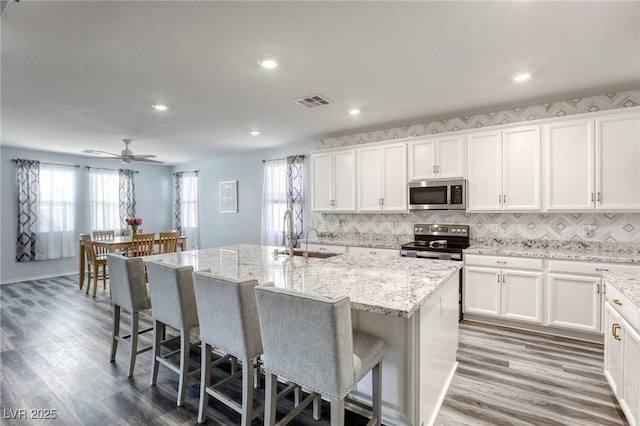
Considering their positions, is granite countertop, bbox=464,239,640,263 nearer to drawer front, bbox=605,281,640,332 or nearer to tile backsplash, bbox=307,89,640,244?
tile backsplash, bbox=307,89,640,244

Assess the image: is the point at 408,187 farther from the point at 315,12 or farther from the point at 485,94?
the point at 315,12

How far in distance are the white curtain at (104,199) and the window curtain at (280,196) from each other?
3636 mm

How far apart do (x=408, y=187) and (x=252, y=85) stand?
2365 millimetres

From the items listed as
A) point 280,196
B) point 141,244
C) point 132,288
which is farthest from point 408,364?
point 141,244

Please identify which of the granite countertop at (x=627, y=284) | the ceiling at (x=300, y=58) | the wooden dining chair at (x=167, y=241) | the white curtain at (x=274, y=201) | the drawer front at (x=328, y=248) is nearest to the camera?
the granite countertop at (x=627, y=284)

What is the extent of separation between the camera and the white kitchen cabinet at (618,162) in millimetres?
3010

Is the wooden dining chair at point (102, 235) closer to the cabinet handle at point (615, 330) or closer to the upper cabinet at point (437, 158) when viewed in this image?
the upper cabinet at point (437, 158)

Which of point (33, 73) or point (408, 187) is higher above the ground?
point (33, 73)

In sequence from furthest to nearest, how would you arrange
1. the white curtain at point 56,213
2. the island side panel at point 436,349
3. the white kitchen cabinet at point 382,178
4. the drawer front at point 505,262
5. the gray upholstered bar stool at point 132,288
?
1. the white curtain at point 56,213
2. the white kitchen cabinet at point 382,178
3. the drawer front at point 505,262
4. the gray upholstered bar stool at point 132,288
5. the island side panel at point 436,349

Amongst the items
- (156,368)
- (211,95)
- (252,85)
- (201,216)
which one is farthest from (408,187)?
(201,216)

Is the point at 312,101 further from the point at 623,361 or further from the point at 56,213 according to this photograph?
the point at 56,213

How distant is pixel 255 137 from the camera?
5156 millimetres

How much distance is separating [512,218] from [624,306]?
2113 mm

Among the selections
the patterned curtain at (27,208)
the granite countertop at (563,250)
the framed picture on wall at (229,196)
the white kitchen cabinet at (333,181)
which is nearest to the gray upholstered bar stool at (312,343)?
the granite countertop at (563,250)
